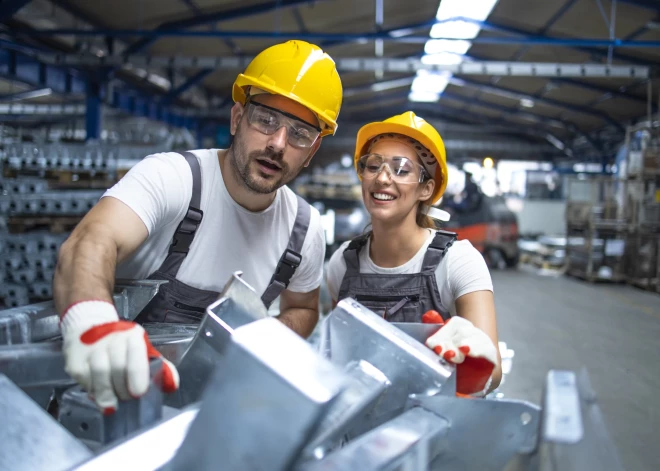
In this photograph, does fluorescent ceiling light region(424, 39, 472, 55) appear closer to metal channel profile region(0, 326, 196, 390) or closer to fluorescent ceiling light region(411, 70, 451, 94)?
fluorescent ceiling light region(411, 70, 451, 94)

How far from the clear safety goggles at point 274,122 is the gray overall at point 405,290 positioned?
2.19ft

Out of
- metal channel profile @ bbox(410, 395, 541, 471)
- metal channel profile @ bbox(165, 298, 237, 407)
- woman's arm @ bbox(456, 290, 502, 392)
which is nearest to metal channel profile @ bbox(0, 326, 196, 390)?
metal channel profile @ bbox(165, 298, 237, 407)

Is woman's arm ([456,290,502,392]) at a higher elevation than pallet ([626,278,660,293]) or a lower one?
higher

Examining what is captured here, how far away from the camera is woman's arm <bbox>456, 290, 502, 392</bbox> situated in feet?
6.39

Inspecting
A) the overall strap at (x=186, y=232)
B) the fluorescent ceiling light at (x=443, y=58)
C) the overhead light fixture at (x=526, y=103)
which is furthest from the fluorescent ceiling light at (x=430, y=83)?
the overall strap at (x=186, y=232)

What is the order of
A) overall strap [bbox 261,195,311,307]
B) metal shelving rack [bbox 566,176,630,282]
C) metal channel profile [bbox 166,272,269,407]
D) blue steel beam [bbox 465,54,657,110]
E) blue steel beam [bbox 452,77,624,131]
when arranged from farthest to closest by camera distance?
blue steel beam [bbox 452,77,624,131] → blue steel beam [bbox 465,54,657,110] → metal shelving rack [bbox 566,176,630,282] → overall strap [bbox 261,195,311,307] → metal channel profile [bbox 166,272,269,407]

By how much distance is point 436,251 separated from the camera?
7.29ft

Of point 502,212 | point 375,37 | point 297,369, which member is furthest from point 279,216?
point 502,212

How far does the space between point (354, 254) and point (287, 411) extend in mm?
1813

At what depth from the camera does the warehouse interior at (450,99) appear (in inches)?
215

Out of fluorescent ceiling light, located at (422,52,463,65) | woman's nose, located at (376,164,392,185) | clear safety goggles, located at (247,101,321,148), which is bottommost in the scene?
woman's nose, located at (376,164,392,185)

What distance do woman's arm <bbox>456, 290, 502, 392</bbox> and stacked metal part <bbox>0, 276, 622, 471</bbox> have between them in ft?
2.55

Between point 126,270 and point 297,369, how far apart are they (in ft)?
5.31

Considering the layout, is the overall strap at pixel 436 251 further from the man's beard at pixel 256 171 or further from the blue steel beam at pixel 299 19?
the blue steel beam at pixel 299 19
